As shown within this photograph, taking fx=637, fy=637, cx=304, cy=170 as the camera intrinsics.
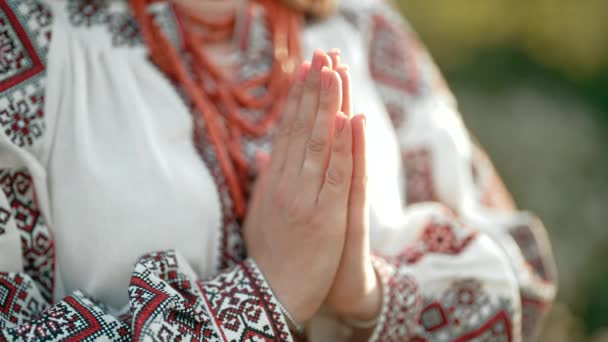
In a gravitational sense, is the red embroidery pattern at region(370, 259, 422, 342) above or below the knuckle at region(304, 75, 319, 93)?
below

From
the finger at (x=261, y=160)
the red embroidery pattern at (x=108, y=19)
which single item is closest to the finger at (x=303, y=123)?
the finger at (x=261, y=160)

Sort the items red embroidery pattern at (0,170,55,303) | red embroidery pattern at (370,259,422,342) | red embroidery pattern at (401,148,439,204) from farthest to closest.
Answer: red embroidery pattern at (401,148,439,204), red embroidery pattern at (370,259,422,342), red embroidery pattern at (0,170,55,303)

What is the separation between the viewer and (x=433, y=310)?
1.14 meters

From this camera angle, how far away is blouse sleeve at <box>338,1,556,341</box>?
1.13 meters

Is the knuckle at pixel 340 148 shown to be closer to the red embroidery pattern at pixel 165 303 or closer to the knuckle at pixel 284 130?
the knuckle at pixel 284 130

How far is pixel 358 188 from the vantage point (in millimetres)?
987

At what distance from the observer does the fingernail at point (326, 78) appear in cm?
93

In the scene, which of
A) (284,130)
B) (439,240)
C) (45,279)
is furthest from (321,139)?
(45,279)

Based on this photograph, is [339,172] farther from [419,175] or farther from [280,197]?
[419,175]

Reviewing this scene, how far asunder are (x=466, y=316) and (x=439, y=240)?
14 cm

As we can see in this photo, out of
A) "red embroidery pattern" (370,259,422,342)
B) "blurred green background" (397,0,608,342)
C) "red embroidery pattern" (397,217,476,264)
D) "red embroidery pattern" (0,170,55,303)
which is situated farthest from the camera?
"blurred green background" (397,0,608,342)

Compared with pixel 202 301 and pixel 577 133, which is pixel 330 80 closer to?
pixel 202 301

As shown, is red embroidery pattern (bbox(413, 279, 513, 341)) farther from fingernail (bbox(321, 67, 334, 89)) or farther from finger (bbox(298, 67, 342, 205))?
fingernail (bbox(321, 67, 334, 89))

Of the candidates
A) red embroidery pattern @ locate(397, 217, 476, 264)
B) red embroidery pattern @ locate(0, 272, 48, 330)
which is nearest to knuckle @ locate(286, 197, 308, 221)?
red embroidery pattern @ locate(397, 217, 476, 264)
